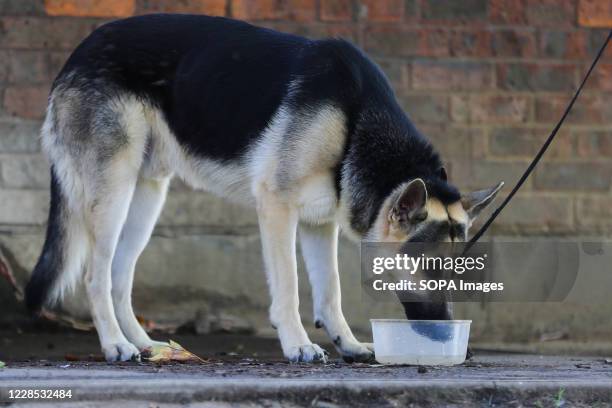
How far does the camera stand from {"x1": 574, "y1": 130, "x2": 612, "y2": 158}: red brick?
7.39m

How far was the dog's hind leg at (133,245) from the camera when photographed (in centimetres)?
578

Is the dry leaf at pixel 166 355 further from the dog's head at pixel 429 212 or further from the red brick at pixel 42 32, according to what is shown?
the red brick at pixel 42 32

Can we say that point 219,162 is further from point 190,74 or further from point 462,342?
point 462,342

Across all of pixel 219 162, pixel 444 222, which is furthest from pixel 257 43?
pixel 444 222

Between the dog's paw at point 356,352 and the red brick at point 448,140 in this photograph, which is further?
the red brick at point 448,140

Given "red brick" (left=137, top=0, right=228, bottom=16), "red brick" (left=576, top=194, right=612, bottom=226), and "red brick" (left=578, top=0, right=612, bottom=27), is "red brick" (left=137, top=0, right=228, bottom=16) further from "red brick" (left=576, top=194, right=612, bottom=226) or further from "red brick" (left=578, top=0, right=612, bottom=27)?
"red brick" (left=576, top=194, right=612, bottom=226)

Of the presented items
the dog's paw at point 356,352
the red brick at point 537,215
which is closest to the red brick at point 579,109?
the red brick at point 537,215

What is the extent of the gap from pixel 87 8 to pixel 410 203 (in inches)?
117

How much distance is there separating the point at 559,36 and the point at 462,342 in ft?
9.94

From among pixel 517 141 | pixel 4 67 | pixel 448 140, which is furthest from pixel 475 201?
pixel 4 67

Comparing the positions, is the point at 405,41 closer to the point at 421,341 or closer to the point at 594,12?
the point at 594,12

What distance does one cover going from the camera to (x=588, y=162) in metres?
7.39

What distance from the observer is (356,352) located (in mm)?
5410

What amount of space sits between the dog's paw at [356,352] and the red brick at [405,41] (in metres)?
2.39
